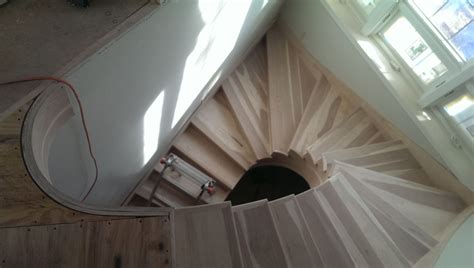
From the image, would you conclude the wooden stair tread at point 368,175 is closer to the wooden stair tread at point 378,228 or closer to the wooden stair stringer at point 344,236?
the wooden stair tread at point 378,228

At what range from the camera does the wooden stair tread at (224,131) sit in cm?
416

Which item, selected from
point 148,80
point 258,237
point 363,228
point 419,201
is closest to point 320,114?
point 419,201

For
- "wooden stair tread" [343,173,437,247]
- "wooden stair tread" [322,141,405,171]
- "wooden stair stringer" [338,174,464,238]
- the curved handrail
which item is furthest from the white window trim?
the curved handrail

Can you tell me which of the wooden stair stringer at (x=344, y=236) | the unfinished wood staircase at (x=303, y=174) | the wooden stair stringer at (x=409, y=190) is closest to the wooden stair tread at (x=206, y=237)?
the unfinished wood staircase at (x=303, y=174)

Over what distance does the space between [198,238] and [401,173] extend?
3.08 meters

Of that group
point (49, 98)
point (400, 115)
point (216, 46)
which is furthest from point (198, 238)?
point (400, 115)

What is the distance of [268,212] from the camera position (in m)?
2.38

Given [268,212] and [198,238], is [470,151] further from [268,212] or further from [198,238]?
[198,238]

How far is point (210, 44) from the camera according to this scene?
2982mm

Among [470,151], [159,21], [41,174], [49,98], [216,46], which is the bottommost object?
[470,151]

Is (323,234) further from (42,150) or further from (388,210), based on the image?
(42,150)

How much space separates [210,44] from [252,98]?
171 cm

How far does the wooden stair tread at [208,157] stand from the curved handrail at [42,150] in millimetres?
2298

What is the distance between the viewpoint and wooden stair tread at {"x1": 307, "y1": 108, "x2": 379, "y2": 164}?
4078 millimetres
